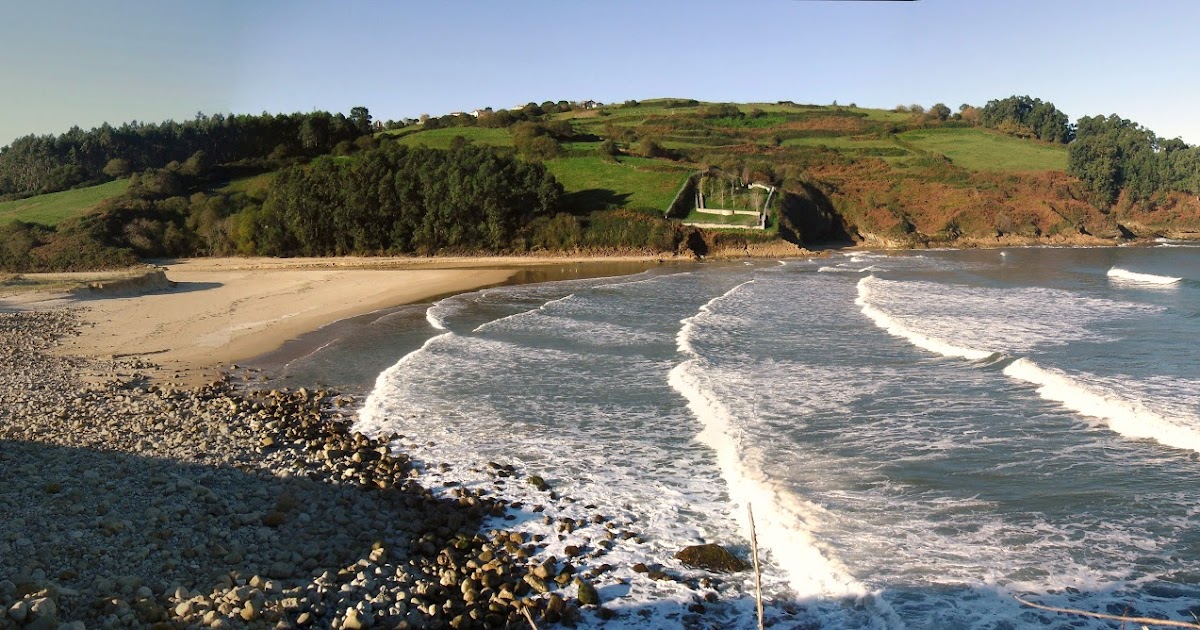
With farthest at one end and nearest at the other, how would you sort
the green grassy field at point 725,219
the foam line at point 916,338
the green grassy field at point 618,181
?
Result: 1. the green grassy field at point 618,181
2. the green grassy field at point 725,219
3. the foam line at point 916,338

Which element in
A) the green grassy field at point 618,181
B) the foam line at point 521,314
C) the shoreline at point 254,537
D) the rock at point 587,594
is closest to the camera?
the shoreline at point 254,537

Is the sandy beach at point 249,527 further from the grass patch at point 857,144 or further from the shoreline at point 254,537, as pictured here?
the grass patch at point 857,144

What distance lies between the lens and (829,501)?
839cm

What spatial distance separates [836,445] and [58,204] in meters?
56.4

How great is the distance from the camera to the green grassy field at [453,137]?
6372cm

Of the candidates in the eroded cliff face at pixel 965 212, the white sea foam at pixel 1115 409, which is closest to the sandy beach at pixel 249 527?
the white sea foam at pixel 1115 409

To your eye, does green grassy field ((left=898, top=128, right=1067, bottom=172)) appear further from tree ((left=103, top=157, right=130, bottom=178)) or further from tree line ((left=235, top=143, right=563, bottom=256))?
tree ((left=103, top=157, right=130, bottom=178))

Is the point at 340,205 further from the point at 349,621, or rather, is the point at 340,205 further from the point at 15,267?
the point at 349,621

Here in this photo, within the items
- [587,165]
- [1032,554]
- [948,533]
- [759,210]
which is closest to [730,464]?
[948,533]

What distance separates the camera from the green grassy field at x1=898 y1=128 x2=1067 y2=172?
220ft

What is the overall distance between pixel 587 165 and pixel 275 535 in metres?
51.5

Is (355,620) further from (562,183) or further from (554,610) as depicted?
(562,183)

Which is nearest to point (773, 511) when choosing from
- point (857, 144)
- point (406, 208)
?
point (406, 208)

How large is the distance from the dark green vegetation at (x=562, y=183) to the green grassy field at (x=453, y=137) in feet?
1.24
